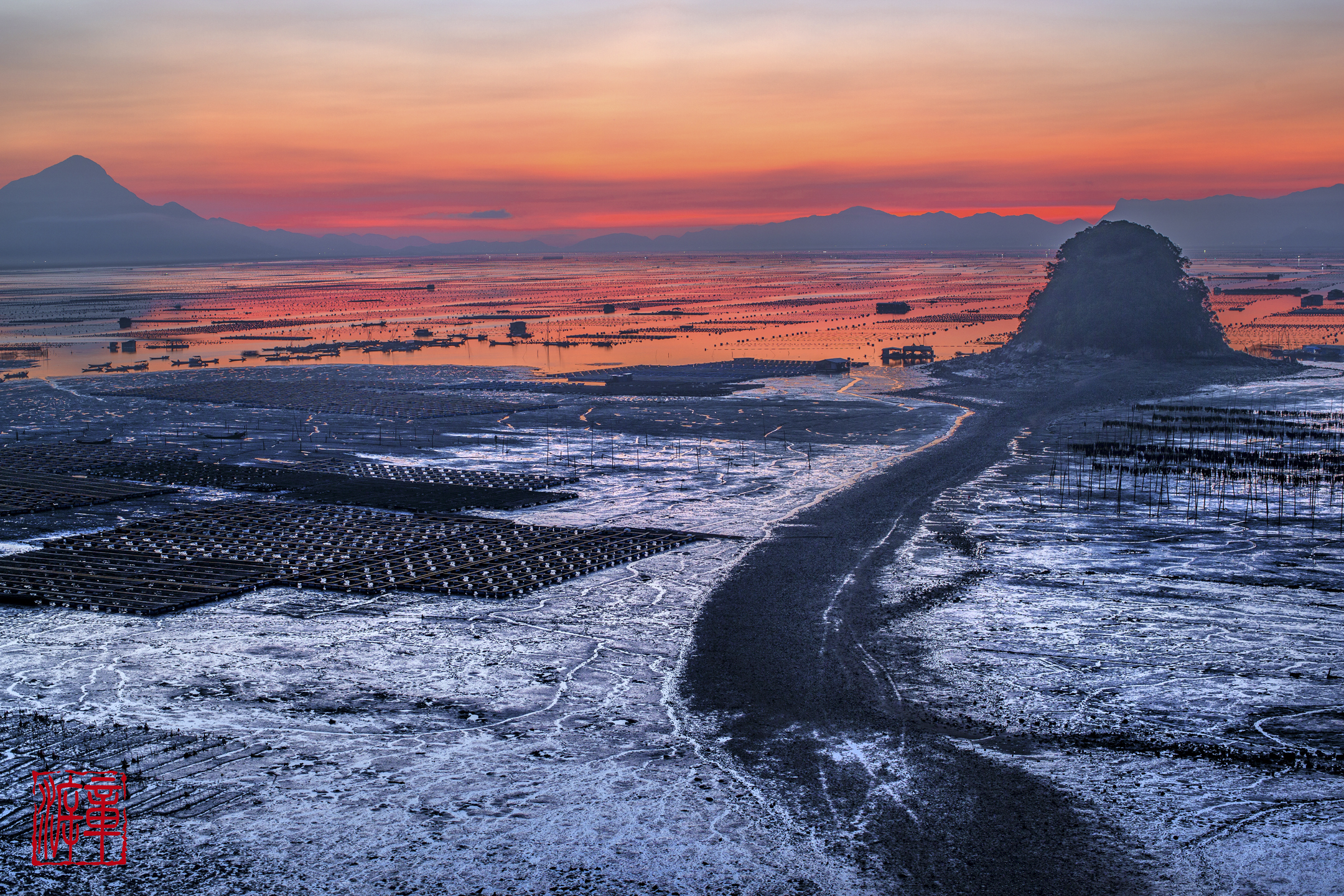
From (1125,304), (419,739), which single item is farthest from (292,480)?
(1125,304)

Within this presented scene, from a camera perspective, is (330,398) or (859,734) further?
(330,398)

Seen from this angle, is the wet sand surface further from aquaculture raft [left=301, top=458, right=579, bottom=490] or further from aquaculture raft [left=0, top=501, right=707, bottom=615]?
aquaculture raft [left=301, top=458, right=579, bottom=490]

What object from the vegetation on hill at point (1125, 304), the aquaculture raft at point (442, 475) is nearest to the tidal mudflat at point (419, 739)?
the aquaculture raft at point (442, 475)

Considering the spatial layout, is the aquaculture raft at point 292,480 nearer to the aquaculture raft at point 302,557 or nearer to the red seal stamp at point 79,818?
the aquaculture raft at point 302,557

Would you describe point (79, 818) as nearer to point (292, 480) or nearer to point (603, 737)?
point (603, 737)

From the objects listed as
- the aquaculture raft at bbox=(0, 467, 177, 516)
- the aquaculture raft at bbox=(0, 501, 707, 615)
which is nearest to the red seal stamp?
the aquaculture raft at bbox=(0, 501, 707, 615)

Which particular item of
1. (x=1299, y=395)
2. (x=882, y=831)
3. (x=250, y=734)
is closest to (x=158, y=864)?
(x=250, y=734)

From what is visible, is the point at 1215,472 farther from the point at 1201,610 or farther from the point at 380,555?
the point at 380,555
